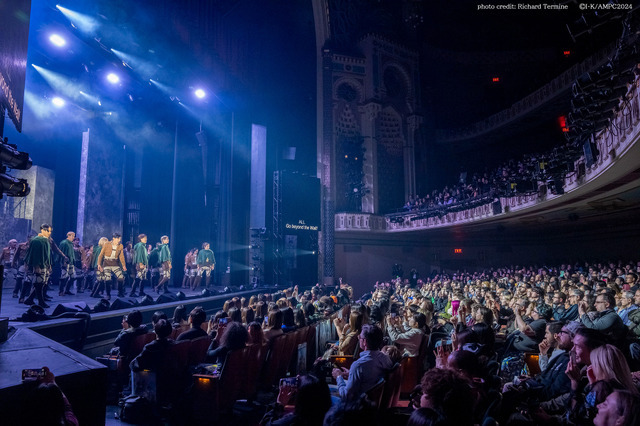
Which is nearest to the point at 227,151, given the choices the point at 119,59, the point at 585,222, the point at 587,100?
the point at 119,59

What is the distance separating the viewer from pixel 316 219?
19094 millimetres

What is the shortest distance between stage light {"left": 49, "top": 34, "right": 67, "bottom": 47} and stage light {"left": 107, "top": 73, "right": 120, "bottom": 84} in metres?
1.91

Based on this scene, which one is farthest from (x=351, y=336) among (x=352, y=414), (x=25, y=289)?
(x=25, y=289)

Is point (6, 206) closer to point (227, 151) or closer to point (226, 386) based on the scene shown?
point (227, 151)

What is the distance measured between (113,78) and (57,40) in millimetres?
2320

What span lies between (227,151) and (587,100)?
1396 centimetres

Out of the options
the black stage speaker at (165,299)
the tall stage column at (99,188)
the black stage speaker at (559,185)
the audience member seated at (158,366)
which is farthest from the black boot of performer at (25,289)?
the black stage speaker at (559,185)

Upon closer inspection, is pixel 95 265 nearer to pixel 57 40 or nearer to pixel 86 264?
pixel 86 264

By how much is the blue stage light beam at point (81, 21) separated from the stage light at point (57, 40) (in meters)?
0.77

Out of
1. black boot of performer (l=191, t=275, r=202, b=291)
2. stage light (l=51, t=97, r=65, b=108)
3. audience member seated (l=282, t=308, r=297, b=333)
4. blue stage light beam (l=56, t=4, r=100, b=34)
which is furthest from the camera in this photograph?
black boot of performer (l=191, t=275, r=202, b=291)

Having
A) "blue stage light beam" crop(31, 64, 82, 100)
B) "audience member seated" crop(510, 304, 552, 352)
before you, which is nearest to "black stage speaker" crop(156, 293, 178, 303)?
"audience member seated" crop(510, 304, 552, 352)

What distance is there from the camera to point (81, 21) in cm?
992

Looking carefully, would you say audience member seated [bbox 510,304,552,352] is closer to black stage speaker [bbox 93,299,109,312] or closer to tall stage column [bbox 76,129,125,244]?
black stage speaker [bbox 93,299,109,312]

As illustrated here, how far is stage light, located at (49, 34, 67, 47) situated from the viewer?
1038cm
